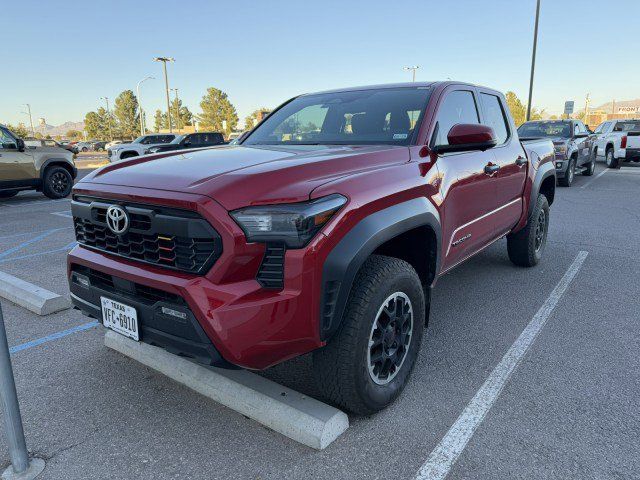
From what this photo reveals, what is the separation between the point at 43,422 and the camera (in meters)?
2.60

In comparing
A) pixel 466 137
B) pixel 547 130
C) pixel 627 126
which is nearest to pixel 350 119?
pixel 466 137

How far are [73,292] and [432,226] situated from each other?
211cm

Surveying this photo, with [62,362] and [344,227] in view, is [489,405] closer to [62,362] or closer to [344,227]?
[344,227]

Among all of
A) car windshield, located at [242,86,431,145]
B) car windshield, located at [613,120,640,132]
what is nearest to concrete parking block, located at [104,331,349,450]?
car windshield, located at [242,86,431,145]

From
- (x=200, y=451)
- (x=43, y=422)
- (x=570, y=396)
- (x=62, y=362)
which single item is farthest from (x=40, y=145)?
(x=570, y=396)

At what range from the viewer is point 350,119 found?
137 inches

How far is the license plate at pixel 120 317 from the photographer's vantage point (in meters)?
2.31

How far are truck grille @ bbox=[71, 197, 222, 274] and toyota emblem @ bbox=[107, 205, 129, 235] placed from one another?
2 centimetres

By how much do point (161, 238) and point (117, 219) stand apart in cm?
32

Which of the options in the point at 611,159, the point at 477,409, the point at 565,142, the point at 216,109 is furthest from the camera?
the point at 216,109

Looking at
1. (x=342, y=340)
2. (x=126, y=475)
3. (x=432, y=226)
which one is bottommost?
(x=126, y=475)

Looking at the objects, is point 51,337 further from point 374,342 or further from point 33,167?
point 33,167

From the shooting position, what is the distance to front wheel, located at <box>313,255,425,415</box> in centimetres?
231

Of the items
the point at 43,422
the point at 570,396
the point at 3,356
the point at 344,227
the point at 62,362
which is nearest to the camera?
the point at 3,356
